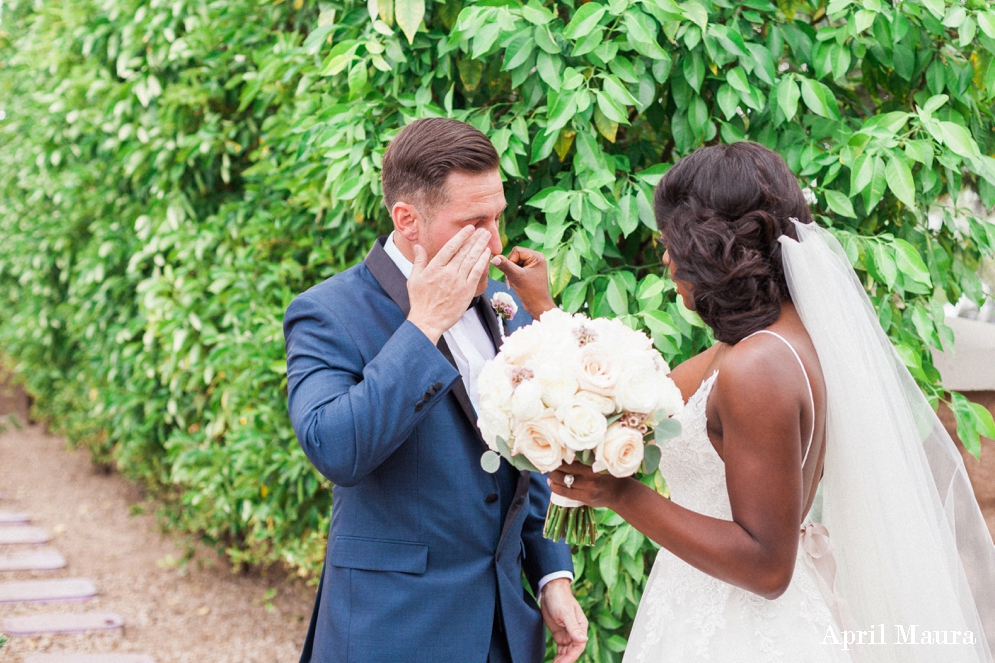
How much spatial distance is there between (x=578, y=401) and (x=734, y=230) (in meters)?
0.50

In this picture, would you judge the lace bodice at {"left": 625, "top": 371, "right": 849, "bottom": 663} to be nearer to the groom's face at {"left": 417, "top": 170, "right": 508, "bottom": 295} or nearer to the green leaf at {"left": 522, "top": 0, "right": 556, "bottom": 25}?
the groom's face at {"left": 417, "top": 170, "right": 508, "bottom": 295}

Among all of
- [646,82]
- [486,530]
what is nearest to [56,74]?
[646,82]

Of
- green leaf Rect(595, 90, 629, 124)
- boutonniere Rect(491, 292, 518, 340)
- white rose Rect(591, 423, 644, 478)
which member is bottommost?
boutonniere Rect(491, 292, 518, 340)

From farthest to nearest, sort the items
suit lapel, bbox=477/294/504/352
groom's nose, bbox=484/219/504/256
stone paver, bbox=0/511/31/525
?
stone paver, bbox=0/511/31/525, suit lapel, bbox=477/294/504/352, groom's nose, bbox=484/219/504/256

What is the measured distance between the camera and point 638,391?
1540 millimetres

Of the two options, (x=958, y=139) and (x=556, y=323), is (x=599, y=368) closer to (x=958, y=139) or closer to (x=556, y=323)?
(x=556, y=323)

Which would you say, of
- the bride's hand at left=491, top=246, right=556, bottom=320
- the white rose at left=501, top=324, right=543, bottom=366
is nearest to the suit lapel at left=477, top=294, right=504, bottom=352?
the bride's hand at left=491, top=246, right=556, bottom=320

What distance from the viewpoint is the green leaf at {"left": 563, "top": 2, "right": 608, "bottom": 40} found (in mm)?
2133

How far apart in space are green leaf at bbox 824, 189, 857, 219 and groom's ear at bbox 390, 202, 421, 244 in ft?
3.75

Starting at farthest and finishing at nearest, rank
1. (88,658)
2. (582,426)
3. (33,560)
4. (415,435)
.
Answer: (33,560) < (88,658) < (415,435) < (582,426)

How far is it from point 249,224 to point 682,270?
2.89 meters

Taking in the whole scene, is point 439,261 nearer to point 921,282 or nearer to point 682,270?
point 682,270

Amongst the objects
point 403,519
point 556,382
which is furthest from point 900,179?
point 403,519

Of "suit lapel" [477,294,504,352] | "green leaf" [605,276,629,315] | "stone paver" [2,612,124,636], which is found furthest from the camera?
"stone paver" [2,612,124,636]
